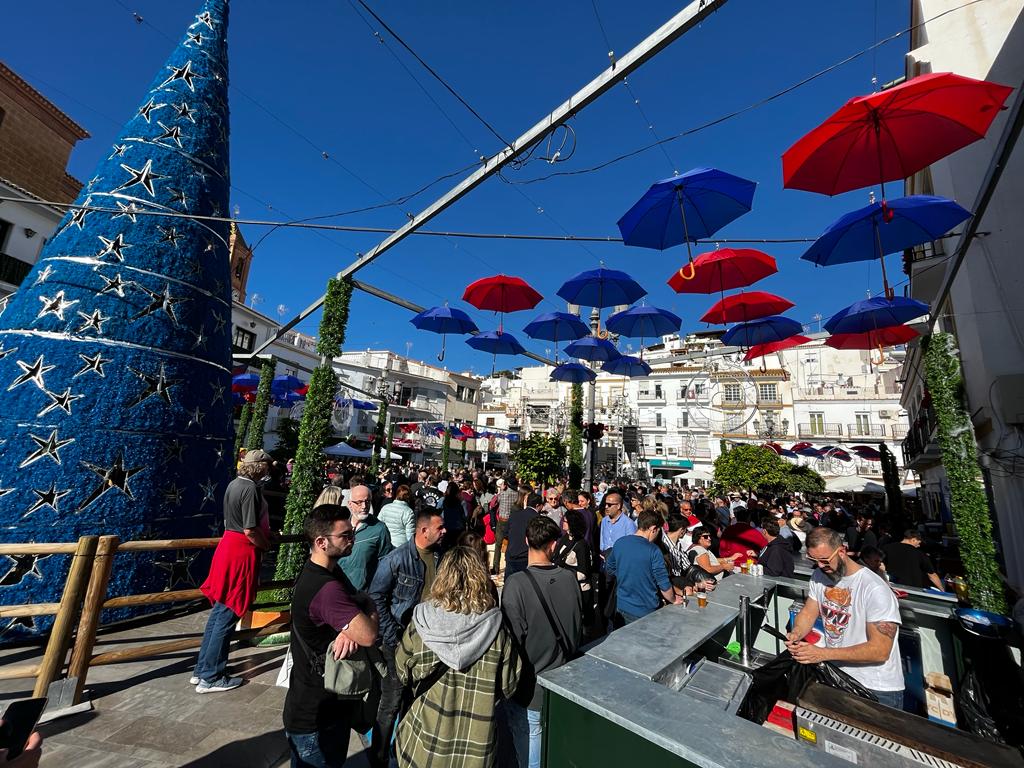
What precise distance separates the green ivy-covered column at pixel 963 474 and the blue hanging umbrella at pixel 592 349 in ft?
22.0

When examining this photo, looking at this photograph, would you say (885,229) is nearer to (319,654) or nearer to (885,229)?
(885,229)

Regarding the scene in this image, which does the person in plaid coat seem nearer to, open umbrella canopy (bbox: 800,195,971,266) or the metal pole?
the metal pole

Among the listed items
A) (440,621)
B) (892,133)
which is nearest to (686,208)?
(892,133)

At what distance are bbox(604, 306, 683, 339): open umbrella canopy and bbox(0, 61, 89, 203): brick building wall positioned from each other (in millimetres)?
22209

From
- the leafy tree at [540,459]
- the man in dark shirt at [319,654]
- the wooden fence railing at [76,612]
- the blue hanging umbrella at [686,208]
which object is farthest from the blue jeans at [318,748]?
the leafy tree at [540,459]

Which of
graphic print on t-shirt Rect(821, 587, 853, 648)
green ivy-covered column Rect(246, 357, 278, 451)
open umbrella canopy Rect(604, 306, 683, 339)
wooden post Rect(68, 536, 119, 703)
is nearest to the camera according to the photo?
graphic print on t-shirt Rect(821, 587, 853, 648)

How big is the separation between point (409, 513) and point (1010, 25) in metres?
16.2

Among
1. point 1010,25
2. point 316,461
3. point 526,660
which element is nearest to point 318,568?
point 526,660

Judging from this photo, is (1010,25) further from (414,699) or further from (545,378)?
(545,378)

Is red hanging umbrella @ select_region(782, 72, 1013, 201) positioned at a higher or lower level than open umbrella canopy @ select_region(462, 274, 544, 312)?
lower

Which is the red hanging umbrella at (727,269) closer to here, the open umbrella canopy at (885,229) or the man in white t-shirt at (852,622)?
the open umbrella canopy at (885,229)

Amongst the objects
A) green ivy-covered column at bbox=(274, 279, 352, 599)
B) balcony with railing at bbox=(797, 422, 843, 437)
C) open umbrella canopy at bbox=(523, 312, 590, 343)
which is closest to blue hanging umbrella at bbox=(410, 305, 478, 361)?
open umbrella canopy at bbox=(523, 312, 590, 343)

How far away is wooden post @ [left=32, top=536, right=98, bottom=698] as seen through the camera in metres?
3.21

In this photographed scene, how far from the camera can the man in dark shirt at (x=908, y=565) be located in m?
6.28
